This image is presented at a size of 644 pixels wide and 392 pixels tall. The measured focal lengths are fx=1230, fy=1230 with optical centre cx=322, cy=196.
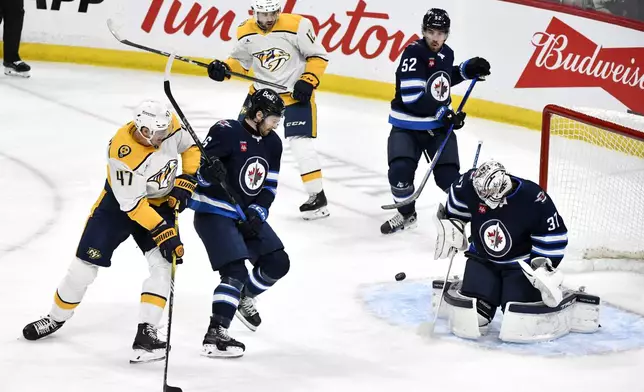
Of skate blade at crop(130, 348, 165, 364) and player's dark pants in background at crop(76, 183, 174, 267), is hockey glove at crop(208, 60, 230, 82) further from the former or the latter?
skate blade at crop(130, 348, 165, 364)

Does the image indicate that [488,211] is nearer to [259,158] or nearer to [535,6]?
[259,158]

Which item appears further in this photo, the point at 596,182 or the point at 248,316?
the point at 596,182

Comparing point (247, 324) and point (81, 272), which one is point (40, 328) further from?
point (247, 324)

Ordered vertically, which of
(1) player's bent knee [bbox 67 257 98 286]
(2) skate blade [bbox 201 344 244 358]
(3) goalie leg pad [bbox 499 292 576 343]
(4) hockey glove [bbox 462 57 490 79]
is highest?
(4) hockey glove [bbox 462 57 490 79]

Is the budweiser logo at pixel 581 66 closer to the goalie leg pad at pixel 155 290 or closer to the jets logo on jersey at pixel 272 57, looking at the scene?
the jets logo on jersey at pixel 272 57

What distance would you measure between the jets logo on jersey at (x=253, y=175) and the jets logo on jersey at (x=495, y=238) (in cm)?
91

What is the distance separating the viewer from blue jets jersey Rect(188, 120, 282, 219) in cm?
456

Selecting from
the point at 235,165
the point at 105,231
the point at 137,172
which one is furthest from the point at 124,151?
the point at 235,165

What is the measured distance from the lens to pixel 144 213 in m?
4.32

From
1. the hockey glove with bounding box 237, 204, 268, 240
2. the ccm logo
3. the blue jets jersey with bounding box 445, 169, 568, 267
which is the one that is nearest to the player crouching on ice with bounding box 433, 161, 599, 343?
the blue jets jersey with bounding box 445, 169, 568, 267

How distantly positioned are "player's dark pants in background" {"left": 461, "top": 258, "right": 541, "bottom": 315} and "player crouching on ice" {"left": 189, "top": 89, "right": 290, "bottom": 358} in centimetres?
76

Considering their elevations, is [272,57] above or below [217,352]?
above

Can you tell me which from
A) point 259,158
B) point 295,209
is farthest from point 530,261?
point 295,209

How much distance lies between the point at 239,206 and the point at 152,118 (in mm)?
529
